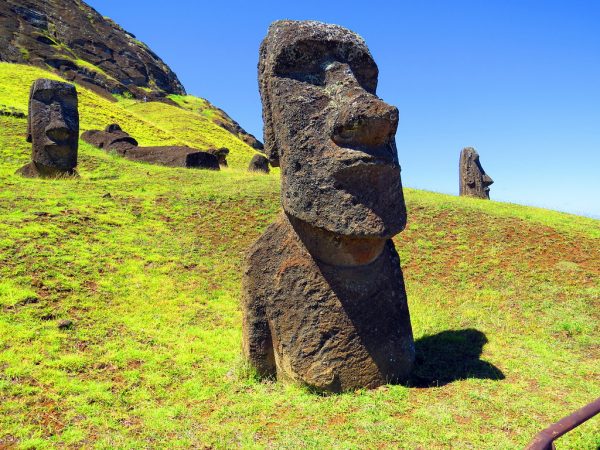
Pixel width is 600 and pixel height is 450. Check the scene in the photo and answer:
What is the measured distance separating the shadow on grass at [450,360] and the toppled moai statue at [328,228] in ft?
1.02

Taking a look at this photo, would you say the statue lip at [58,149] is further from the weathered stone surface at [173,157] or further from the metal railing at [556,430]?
the metal railing at [556,430]

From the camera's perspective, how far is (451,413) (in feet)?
14.0

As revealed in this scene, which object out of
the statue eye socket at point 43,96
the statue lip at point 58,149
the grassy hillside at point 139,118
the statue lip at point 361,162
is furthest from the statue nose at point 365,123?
the grassy hillside at point 139,118

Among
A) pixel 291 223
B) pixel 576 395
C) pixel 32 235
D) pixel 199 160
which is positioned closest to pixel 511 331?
pixel 576 395

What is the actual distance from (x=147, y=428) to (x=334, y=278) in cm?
212

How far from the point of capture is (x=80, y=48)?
6188 cm

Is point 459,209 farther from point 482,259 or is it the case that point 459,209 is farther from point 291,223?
point 291,223

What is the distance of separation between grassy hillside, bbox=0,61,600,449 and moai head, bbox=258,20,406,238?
5.54 ft

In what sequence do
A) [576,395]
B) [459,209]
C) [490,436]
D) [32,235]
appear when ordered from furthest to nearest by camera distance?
[459,209]
[32,235]
[576,395]
[490,436]

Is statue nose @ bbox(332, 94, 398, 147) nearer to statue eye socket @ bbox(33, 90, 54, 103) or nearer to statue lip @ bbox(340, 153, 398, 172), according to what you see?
statue lip @ bbox(340, 153, 398, 172)

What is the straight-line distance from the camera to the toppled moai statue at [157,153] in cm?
1922

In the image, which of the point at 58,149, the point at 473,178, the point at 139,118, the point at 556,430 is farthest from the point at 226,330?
the point at 139,118

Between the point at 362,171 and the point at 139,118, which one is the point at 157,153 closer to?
the point at 362,171

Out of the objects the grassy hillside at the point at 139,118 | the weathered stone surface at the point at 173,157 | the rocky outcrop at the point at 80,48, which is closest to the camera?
the weathered stone surface at the point at 173,157
